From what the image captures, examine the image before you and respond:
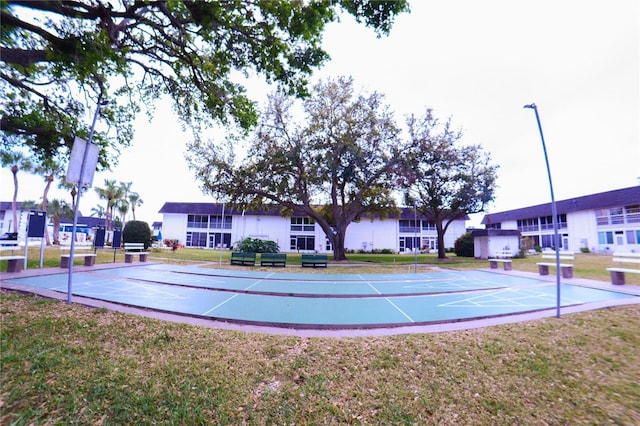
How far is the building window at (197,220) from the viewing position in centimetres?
4675

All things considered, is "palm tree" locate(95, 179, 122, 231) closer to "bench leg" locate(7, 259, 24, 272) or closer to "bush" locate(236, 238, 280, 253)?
"bush" locate(236, 238, 280, 253)

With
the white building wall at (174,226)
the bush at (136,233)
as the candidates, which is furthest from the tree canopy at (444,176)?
the white building wall at (174,226)

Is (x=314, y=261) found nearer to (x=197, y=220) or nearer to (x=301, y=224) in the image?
(x=301, y=224)

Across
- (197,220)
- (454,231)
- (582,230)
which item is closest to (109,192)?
→ (197,220)

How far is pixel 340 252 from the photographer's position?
2522cm

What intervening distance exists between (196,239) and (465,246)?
137 ft

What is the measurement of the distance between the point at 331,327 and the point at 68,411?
415cm

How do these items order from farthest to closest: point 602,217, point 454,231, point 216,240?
point 454,231
point 216,240
point 602,217

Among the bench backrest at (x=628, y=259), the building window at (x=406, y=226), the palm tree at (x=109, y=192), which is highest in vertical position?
the palm tree at (x=109, y=192)

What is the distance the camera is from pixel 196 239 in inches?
1827

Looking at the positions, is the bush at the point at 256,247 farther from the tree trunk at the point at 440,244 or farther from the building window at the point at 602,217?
the building window at the point at 602,217

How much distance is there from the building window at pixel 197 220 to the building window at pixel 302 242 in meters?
15.9

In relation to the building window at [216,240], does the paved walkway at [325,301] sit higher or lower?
lower

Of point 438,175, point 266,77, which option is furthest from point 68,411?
point 438,175
